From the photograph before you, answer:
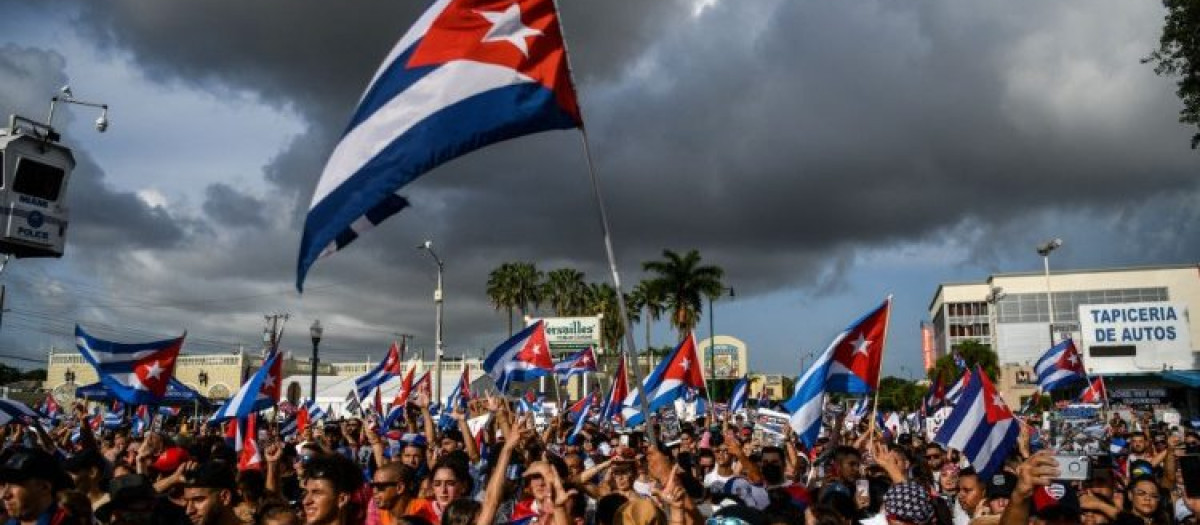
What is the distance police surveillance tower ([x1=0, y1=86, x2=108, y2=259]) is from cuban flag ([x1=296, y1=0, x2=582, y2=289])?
24723 millimetres

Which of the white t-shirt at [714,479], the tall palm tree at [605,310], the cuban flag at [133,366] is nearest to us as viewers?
the white t-shirt at [714,479]

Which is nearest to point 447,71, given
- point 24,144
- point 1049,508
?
point 1049,508

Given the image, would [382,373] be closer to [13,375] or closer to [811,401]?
[811,401]

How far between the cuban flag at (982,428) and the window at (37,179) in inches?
1097

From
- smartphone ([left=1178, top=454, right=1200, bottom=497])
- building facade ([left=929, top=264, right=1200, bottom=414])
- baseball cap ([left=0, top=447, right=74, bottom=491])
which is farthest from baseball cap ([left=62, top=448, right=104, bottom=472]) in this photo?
building facade ([left=929, top=264, right=1200, bottom=414])

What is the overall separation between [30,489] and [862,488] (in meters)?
6.33

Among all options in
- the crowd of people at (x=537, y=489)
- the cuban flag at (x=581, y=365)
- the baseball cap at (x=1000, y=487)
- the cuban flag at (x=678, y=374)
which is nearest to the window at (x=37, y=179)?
the cuban flag at (x=581, y=365)

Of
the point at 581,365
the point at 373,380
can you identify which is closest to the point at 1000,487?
the point at 373,380

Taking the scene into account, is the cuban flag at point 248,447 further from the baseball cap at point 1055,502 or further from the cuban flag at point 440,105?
the baseball cap at point 1055,502

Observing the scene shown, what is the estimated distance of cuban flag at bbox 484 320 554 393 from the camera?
15961 mm

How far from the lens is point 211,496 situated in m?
5.31

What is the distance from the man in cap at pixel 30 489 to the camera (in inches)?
193

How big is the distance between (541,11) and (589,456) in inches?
287

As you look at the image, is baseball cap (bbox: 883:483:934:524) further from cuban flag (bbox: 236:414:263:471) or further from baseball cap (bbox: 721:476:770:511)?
cuban flag (bbox: 236:414:263:471)
